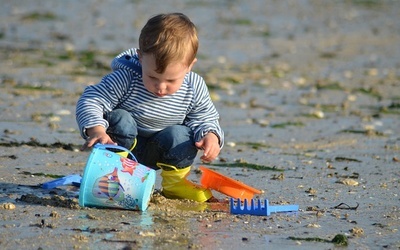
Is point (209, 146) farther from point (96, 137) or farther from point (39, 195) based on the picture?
point (39, 195)

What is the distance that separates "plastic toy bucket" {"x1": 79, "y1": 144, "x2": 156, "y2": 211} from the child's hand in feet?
1.36

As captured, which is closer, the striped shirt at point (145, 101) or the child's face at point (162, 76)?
the child's face at point (162, 76)

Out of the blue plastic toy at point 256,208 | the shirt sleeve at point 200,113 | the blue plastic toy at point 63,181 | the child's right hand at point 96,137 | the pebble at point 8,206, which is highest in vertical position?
the shirt sleeve at point 200,113

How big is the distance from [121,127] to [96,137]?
290 mm

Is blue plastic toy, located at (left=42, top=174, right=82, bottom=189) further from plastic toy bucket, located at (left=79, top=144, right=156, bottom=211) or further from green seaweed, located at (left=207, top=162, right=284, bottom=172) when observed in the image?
green seaweed, located at (left=207, top=162, right=284, bottom=172)

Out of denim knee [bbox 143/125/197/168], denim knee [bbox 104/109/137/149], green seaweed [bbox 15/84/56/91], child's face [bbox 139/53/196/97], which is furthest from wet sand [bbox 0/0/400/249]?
child's face [bbox 139/53/196/97]

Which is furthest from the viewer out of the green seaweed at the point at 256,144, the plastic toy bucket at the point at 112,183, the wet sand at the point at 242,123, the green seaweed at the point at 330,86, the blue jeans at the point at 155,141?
the green seaweed at the point at 330,86

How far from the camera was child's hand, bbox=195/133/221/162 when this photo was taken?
4.62 metres

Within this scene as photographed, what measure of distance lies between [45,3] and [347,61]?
21.8 feet

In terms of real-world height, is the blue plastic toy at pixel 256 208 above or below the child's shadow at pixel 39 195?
above

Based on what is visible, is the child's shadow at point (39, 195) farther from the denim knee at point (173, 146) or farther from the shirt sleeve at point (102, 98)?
the denim knee at point (173, 146)

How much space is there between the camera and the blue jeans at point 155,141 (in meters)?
4.69

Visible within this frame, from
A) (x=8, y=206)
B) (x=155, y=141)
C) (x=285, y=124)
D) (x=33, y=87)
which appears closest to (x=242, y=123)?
(x=285, y=124)

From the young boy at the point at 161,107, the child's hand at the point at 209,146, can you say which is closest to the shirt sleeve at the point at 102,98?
the young boy at the point at 161,107
